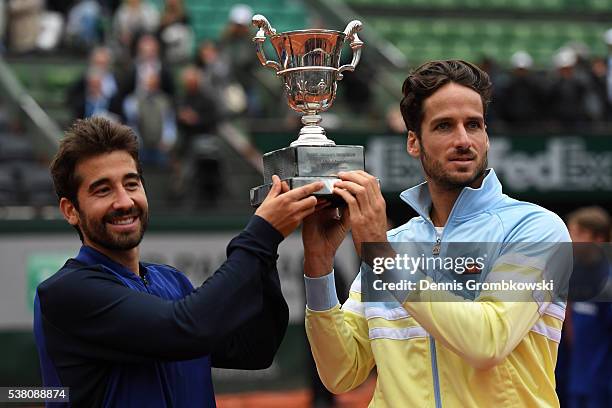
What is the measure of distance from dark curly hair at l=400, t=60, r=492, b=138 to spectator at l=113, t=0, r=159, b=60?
10.3 metres

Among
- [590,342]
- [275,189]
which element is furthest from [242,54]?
[275,189]

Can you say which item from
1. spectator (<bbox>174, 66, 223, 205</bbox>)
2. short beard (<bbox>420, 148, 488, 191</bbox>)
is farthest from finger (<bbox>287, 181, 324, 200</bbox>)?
spectator (<bbox>174, 66, 223, 205</bbox>)

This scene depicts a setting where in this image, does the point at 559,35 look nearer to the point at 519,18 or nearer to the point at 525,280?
the point at 519,18

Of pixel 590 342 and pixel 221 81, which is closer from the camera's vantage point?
pixel 590 342

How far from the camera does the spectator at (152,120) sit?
38.8 feet

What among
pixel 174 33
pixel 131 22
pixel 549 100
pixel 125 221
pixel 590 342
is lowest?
pixel 590 342

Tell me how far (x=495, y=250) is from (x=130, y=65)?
987 cm

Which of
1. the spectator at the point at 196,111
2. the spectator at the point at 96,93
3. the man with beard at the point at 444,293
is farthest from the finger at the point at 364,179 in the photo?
the spectator at the point at 196,111

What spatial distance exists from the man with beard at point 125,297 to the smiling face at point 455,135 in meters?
0.36

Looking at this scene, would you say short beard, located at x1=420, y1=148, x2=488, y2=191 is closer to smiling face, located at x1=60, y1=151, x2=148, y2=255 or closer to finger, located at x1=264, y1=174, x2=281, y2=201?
finger, located at x1=264, y1=174, x2=281, y2=201

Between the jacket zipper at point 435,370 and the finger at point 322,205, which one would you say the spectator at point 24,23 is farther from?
the jacket zipper at point 435,370

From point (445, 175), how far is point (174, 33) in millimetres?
10858

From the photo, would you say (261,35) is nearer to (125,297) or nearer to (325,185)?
(325,185)

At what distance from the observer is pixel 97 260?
323cm
